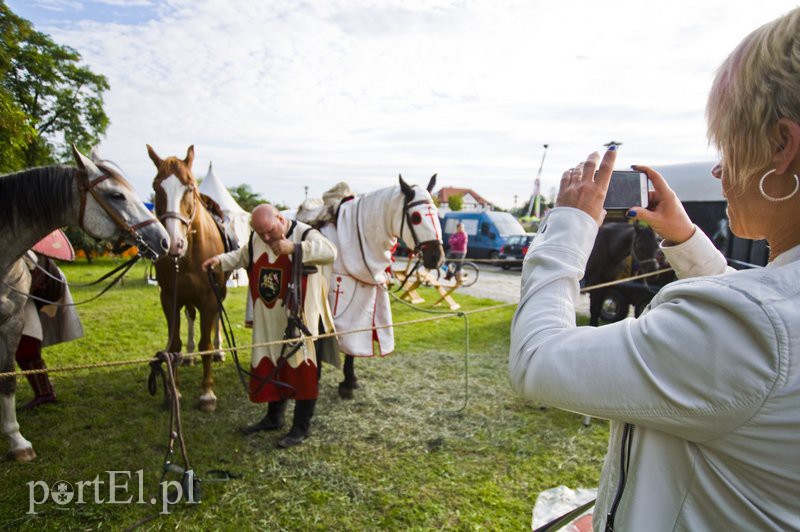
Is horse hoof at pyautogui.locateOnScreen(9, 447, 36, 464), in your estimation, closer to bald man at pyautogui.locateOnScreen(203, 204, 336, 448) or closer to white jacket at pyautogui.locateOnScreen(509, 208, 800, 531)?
bald man at pyautogui.locateOnScreen(203, 204, 336, 448)

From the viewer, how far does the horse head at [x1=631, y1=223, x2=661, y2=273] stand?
5.68 m

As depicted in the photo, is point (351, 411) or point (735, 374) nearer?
point (735, 374)

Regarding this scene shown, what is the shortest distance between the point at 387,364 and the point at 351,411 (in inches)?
55.3

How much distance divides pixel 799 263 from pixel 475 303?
9652 millimetres

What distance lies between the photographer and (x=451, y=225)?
21.1 meters

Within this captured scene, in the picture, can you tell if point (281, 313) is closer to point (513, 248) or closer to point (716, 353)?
point (716, 353)

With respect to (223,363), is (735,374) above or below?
above

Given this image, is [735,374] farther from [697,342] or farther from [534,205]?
[534,205]

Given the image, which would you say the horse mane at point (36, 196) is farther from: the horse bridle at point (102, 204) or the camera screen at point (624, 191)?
the camera screen at point (624, 191)

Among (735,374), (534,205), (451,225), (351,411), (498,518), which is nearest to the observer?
(735,374)

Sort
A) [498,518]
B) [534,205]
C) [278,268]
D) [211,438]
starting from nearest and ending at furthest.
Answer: [498,518], [278,268], [211,438], [534,205]

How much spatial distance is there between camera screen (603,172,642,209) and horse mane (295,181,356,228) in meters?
3.39

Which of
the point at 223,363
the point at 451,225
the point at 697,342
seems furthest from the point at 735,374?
the point at 451,225

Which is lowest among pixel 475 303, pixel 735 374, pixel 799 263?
pixel 475 303
